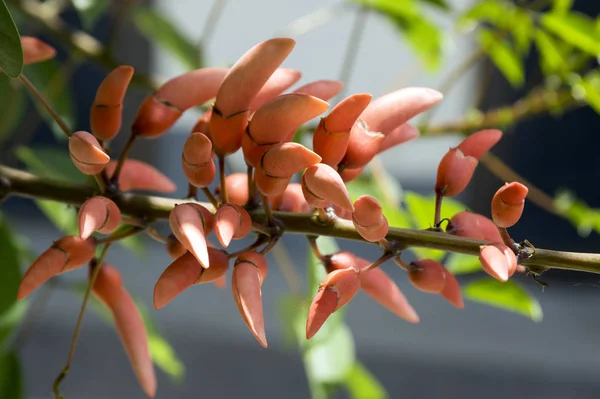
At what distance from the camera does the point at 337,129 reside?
→ 22 centimetres

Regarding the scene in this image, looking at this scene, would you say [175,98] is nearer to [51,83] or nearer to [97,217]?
[97,217]

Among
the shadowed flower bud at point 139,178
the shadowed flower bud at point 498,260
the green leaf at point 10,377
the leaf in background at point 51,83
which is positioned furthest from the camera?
the leaf in background at point 51,83

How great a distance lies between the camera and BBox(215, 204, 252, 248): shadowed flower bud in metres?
0.20

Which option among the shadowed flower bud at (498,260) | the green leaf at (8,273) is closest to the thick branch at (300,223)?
the shadowed flower bud at (498,260)

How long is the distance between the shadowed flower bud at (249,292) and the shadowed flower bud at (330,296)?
15 millimetres

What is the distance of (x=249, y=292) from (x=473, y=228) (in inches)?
3.1

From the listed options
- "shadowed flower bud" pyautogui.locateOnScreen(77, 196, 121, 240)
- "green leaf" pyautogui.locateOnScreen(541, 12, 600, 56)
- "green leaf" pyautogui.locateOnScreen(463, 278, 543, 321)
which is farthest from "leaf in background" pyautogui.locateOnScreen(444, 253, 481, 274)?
"shadowed flower bud" pyautogui.locateOnScreen(77, 196, 121, 240)

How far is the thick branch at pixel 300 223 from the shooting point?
0.20 meters

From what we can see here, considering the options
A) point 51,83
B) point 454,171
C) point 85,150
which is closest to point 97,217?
point 85,150

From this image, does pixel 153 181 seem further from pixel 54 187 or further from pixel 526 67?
pixel 526 67

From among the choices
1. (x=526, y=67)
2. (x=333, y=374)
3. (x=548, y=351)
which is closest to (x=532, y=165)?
(x=526, y=67)

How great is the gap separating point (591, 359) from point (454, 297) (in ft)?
3.38

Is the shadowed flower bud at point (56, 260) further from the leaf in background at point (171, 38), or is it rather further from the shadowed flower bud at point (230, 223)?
the leaf in background at point (171, 38)

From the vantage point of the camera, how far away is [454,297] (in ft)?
0.78
